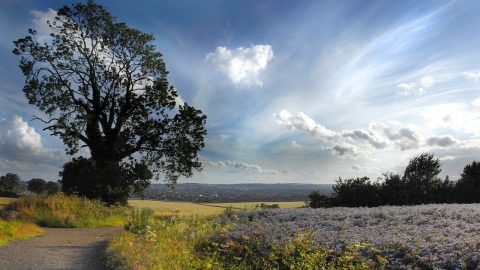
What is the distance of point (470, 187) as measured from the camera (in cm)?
2489

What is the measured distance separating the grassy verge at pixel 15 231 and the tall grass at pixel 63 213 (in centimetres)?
305

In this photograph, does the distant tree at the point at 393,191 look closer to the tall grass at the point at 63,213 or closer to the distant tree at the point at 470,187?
the distant tree at the point at 470,187

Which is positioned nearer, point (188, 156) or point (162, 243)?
point (162, 243)

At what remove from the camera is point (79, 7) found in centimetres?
3322

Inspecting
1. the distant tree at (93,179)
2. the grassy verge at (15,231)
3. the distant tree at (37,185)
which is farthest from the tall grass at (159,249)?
the distant tree at (37,185)

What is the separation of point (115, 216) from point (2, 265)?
1279cm

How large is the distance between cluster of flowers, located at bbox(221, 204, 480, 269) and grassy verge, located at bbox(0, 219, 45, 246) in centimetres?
686

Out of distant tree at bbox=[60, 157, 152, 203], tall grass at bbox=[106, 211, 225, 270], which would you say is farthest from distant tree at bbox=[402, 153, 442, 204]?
distant tree at bbox=[60, 157, 152, 203]

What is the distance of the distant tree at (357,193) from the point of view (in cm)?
2438

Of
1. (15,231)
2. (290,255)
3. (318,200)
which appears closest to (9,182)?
(318,200)

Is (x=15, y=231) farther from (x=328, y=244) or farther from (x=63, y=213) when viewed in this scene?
(x=328, y=244)

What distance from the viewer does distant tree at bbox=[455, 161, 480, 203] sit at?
2464 cm

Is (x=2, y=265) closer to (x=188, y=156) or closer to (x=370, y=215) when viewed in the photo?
(x=370, y=215)

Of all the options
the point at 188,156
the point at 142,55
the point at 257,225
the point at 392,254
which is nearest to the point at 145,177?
the point at 188,156
